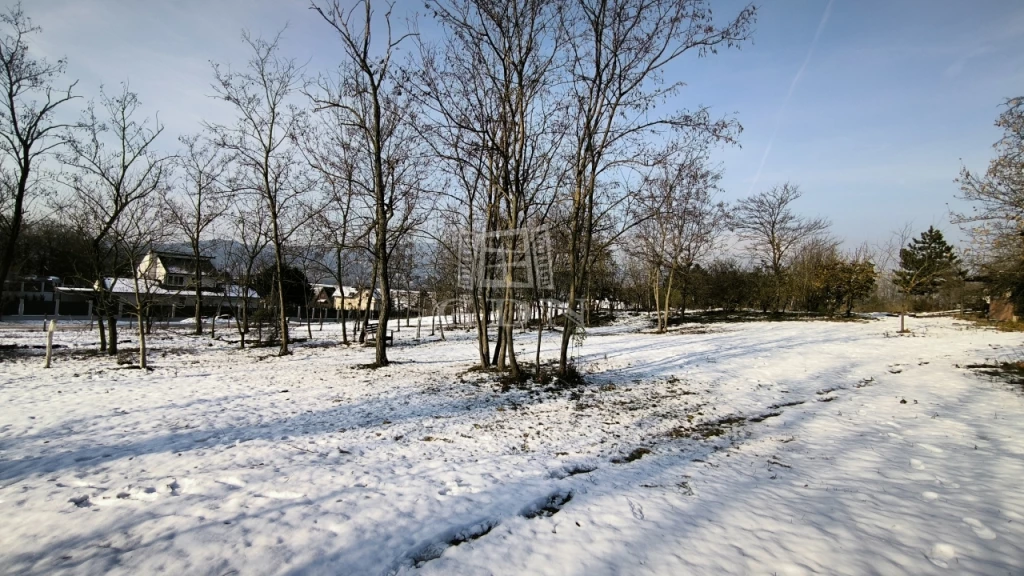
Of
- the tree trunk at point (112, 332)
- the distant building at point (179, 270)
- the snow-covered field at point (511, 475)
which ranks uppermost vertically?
the distant building at point (179, 270)

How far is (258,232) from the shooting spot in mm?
20562

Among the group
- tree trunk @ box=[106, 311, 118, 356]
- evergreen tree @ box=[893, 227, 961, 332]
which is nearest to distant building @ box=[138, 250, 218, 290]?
tree trunk @ box=[106, 311, 118, 356]

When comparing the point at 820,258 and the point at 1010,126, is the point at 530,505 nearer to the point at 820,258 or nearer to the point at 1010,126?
the point at 1010,126

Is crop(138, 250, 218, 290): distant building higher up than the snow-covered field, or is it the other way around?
crop(138, 250, 218, 290): distant building

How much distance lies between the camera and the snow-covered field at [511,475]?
3299 mm

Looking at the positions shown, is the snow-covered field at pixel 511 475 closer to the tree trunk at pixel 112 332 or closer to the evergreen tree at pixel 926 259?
the tree trunk at pixel 112 332

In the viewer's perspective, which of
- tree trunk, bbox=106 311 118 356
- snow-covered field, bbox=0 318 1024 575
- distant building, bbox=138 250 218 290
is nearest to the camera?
snow-covered field, bbox=0 318 1024 575

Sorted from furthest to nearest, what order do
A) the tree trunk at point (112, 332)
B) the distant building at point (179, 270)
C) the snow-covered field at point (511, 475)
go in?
the distant building at point (179, 270), the tree trunk at point (112, 332), the snow-covered field at point (511, 475)

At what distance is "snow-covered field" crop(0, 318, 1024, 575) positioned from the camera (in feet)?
10.8

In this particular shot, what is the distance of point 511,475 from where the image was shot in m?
5.07

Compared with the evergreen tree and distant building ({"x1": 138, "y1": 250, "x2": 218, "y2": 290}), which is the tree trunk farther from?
the evergreen tree

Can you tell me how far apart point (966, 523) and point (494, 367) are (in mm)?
9311

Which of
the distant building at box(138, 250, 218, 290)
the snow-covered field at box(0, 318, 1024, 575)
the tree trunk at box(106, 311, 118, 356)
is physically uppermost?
the distant building at box(138, 250, 218, 290)

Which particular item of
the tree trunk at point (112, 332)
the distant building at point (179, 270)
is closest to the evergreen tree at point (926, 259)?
the tree trunk at point (112, 332)
